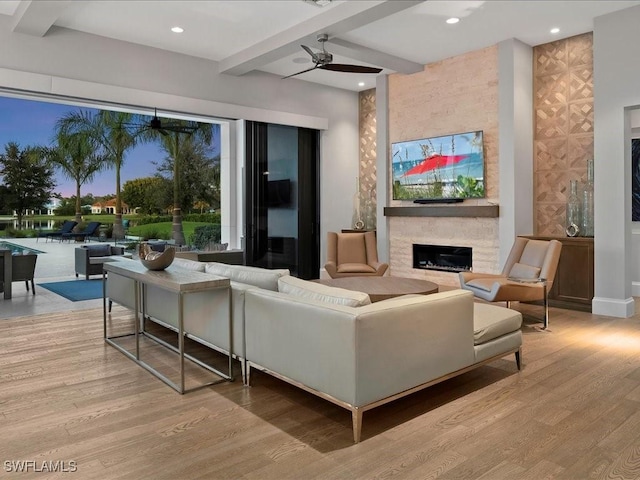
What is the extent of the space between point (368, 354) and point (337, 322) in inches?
8.9

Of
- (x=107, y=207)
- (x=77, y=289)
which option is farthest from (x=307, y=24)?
(x=77, y=289)

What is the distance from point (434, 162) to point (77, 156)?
5.45m

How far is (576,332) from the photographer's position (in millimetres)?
4660

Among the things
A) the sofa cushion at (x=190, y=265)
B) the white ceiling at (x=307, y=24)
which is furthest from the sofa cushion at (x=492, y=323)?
the white ceiling at (x=307, y=24)

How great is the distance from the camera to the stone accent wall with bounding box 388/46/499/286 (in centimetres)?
644

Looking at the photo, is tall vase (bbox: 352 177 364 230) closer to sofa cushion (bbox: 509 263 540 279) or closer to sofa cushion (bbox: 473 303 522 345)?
sofa cushion (bbox: 509 263 540 279)

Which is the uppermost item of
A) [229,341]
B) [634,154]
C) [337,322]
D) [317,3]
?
[317,3]

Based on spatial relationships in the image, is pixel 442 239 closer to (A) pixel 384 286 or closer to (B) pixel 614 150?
(B) pixel 614 150

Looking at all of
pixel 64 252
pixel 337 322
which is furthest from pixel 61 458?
pixel 64 252

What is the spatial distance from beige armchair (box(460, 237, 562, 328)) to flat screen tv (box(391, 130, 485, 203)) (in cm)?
133

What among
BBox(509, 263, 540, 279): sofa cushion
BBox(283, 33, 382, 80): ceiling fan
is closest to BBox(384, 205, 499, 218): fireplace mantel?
BBox(509, 263, 540, 279): sofa cushion

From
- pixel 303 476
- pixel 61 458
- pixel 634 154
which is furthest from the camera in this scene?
pixel 634 154

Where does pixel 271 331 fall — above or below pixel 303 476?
above

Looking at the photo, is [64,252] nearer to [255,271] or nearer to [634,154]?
[255,271]
